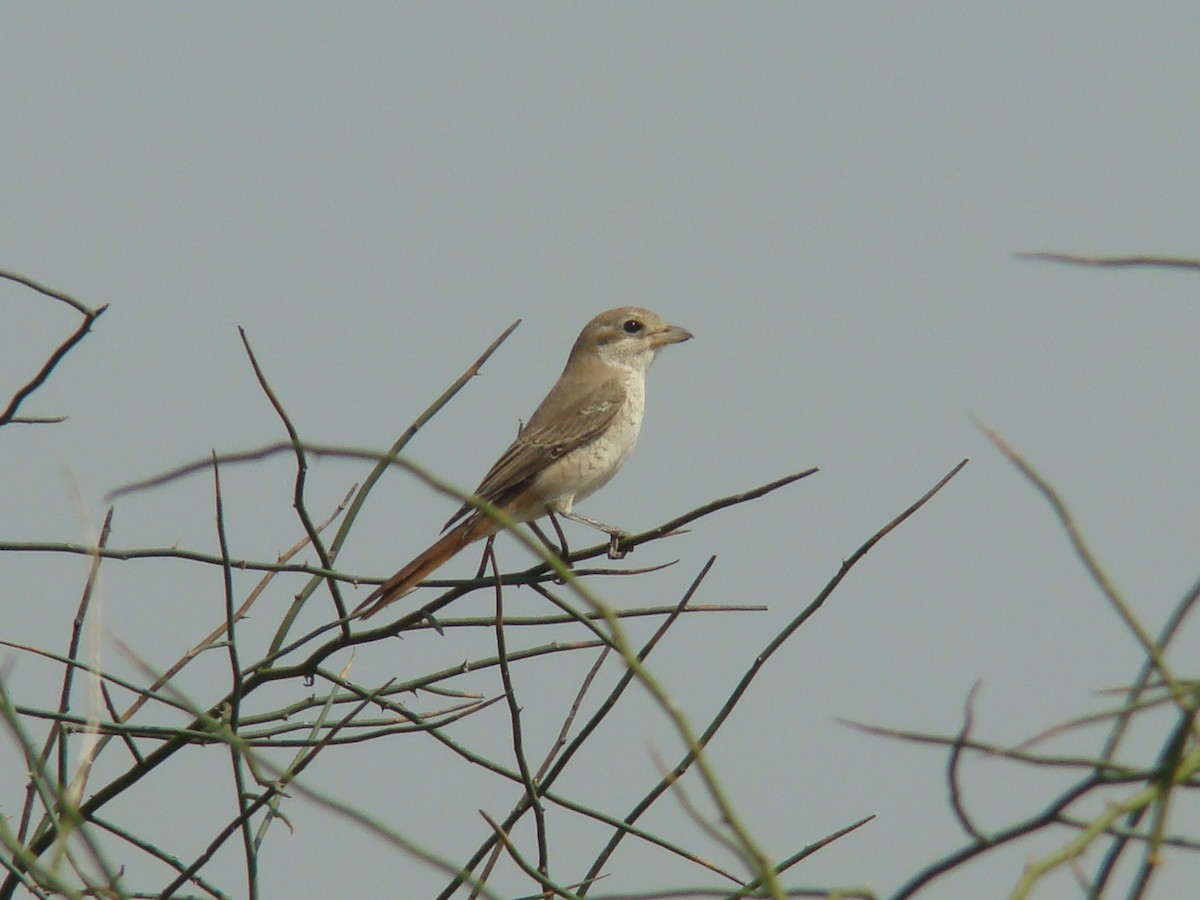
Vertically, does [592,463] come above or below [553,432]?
below

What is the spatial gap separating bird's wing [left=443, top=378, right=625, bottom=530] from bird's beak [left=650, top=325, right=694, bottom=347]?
0.46 metres

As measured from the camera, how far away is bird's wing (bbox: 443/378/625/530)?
6930 mm

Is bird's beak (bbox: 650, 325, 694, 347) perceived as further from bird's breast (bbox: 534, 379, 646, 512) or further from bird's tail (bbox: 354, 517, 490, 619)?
bird's tail (bbox: 354, 517, 490, 619)

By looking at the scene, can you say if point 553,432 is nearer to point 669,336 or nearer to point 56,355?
point 669,336

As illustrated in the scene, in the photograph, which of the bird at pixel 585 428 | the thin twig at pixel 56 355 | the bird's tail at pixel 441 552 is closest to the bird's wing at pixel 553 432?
the bird at pixel 585 428

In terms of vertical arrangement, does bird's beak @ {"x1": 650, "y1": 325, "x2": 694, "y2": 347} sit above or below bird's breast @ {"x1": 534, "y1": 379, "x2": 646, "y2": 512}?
above

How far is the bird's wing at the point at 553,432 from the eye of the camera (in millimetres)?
6930

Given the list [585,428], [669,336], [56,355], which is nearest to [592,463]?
[585,428]

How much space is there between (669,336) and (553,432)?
1.31m

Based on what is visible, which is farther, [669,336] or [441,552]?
[669,336]

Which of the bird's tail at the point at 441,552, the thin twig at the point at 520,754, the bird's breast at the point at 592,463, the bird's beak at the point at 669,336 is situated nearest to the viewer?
the thin twig at the point at 520,754

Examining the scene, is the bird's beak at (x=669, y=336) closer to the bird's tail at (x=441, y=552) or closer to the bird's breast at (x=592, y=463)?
the bird's breast at (x=592, y=463)

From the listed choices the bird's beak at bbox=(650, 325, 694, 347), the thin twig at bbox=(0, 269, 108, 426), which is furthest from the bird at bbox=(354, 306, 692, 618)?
the thin twig at bbox=(0, 269, 108, 426)

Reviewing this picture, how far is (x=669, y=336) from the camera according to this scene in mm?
8172
